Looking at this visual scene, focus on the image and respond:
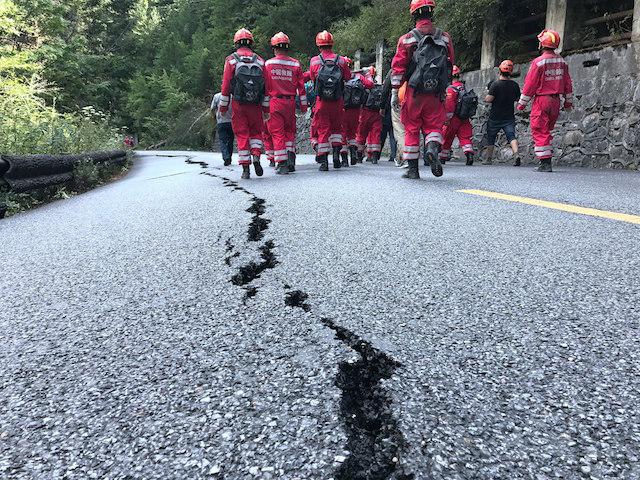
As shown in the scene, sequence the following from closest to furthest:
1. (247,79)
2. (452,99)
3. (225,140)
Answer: (247,79) < (452,99) < (225,140)

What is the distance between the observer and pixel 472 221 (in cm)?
306

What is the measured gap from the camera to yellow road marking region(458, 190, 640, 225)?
3.12 metres

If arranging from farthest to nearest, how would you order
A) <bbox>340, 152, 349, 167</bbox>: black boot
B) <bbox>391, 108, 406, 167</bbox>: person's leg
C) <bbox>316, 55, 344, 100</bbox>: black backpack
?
<bbox>391, 108, 406, 167</bbox>: person's leg, <bbox>340, 152, 349, 167</bbox>: black boot, <bbox>316, 55, 344, 100</bbox>: black backpack

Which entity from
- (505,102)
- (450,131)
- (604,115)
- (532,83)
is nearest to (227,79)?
(532,83)

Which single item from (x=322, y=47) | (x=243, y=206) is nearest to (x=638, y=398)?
(x=243, y=206)

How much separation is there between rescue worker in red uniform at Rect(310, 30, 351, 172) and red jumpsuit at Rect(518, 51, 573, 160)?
2567 mm

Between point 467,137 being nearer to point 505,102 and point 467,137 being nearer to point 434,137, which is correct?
point 505,102

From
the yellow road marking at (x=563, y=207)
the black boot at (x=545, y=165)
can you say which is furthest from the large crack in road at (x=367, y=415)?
the black boot at (x=545, y=165)

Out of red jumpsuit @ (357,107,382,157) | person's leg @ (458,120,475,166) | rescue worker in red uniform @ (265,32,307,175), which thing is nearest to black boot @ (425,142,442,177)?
rescue worker in red uniform @ (265,32,307,175)

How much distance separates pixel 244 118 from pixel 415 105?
2391 millimetres

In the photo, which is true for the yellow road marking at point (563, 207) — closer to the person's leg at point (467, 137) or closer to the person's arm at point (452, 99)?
the person's arm at point (452, 99)

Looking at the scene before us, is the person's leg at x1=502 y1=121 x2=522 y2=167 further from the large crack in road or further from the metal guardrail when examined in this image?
the large crack in road

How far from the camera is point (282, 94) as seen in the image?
6.69 meters

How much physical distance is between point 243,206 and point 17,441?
9.90ft
